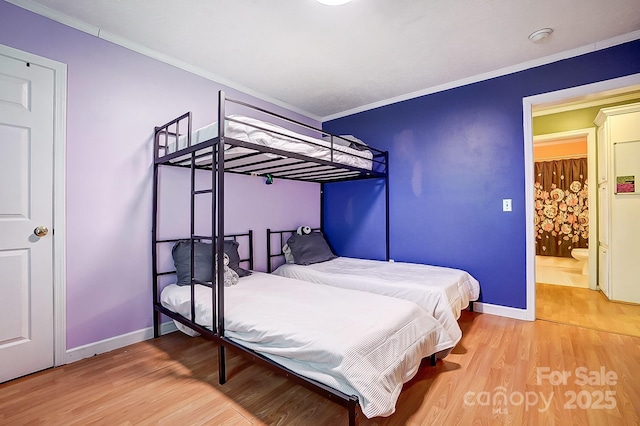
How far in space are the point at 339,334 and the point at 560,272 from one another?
5.15m

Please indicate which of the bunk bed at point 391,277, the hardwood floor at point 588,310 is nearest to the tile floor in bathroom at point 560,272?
the hardwood floor at point 588,310

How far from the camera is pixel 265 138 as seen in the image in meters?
2.10

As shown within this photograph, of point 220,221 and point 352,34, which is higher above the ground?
point 352,34

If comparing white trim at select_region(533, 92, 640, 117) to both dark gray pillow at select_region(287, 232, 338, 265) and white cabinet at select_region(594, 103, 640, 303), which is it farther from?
dark gray pillow at select_region(287, 232, 338, 265)

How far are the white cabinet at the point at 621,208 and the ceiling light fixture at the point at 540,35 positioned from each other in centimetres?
183

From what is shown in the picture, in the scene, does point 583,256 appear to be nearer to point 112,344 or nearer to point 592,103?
point 592,103

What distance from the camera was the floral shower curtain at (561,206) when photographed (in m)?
5.58

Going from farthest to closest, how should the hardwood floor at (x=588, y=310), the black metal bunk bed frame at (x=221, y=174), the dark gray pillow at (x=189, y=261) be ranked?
the hardwood floor at (x=588, y=310) < the dark gray pillow at (x=189, y=261) < the black metal bunk bed frame at (x=221, y=174)

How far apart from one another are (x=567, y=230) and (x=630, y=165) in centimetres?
306

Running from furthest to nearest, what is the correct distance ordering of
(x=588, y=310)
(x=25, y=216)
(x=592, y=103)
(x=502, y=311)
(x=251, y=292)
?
(x=592, y=103), (x=588, y=310), (x=502, y=311), (x=251, y=292), (x=25, y=216)

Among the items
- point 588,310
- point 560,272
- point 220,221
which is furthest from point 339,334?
point 560,272

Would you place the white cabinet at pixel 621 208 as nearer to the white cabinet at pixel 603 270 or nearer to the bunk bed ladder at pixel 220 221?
the white cabinet at pixel 603 270

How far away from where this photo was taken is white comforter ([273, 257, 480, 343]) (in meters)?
2.22

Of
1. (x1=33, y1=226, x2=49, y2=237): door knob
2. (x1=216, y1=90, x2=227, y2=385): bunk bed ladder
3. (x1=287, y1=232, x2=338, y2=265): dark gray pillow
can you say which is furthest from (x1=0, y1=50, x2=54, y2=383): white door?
(x1=287, y1=232, x2=338, y2=265): dark gray pillow
